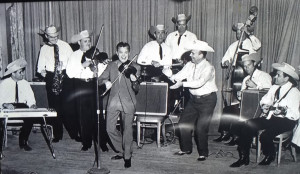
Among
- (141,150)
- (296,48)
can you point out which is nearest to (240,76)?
(296,48)

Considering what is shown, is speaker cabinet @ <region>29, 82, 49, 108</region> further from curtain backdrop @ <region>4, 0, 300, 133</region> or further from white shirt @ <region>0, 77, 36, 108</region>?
curtain backdrop @ <region>4, 0, 300, 133</region>

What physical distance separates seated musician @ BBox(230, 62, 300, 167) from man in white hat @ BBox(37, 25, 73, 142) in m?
2.97

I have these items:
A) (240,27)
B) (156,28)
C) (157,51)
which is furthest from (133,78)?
(240,27)

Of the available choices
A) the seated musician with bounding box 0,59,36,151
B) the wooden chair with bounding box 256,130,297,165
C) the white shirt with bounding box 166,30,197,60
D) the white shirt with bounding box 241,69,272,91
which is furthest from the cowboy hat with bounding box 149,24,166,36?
Answer: the wooden chair with bounding box 256,130,297,165

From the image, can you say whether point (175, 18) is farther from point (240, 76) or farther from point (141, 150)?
point (141, 150)

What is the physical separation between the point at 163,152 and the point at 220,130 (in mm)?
1366

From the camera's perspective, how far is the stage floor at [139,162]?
436 cm

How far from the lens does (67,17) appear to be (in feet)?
22.0

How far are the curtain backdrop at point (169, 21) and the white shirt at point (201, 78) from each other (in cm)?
154

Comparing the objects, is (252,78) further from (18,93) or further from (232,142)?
(18,93)

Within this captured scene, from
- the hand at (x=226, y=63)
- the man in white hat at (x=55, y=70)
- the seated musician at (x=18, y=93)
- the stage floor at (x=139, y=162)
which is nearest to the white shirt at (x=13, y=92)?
the seated musician at (x=18, y=93)

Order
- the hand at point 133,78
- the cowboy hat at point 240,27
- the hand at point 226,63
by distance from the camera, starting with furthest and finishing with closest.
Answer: the hand at point 226,63 < the cowboy hat at point 240,27 < the hand at point 133,78

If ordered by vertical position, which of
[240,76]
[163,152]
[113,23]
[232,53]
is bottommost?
[163,152]

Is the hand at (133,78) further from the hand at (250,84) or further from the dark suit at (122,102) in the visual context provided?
the hand at (250,84)
